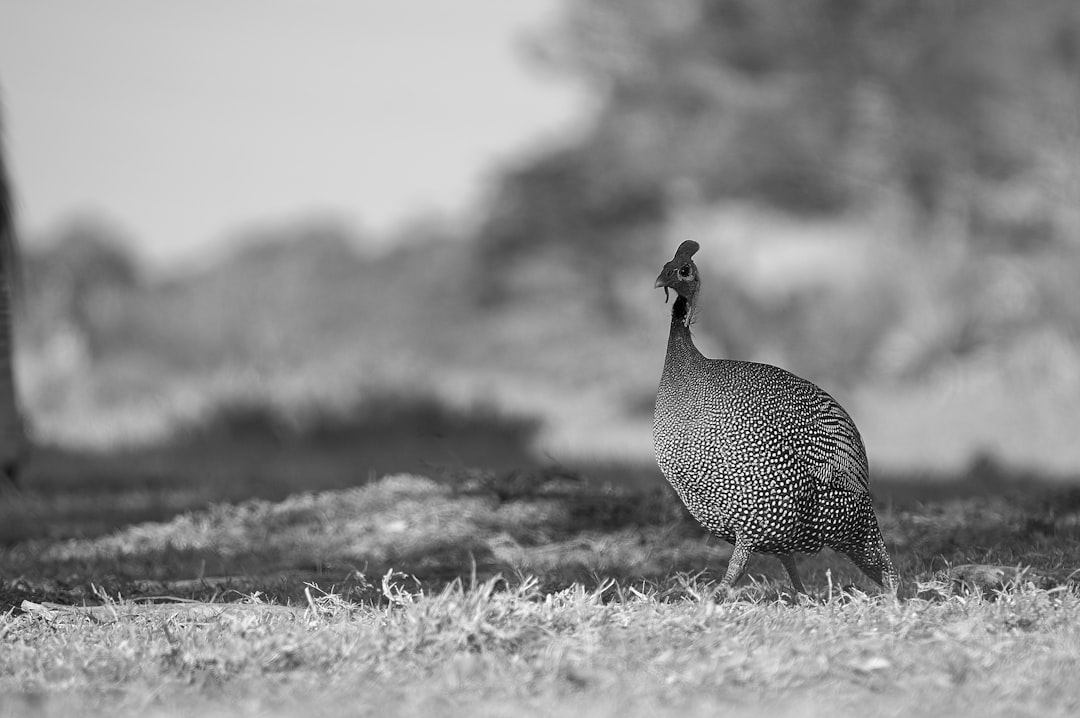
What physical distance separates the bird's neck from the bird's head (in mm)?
17

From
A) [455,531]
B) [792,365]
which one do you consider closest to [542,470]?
[455,531]

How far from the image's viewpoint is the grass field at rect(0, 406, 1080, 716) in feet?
13.4

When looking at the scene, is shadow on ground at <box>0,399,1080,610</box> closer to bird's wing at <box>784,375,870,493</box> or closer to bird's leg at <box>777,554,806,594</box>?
bird's leg at <box>777,554,806,594</box>

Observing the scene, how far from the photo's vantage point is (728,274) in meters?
21.9

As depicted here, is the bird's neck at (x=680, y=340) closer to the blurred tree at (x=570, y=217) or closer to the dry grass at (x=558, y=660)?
the dry grass at (x=558, y=660)

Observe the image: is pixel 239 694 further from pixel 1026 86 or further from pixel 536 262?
pixel 536 262

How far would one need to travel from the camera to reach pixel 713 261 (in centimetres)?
2238

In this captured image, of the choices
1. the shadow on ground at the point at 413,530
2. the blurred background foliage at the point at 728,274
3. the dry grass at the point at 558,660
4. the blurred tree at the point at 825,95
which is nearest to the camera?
the dry grass at the point at 558,660

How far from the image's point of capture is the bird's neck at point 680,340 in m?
5.47

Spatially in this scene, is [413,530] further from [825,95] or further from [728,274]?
[825,95]

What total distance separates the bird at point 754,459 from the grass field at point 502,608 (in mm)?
226

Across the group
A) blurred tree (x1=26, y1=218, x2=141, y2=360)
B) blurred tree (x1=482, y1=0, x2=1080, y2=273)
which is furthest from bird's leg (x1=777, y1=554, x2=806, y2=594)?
blurred tree (x1=482, y1=0, x2=1080, y2=273)

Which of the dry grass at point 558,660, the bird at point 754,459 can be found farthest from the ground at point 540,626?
the bird at point 754,459

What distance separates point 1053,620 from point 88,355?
16604 mm
